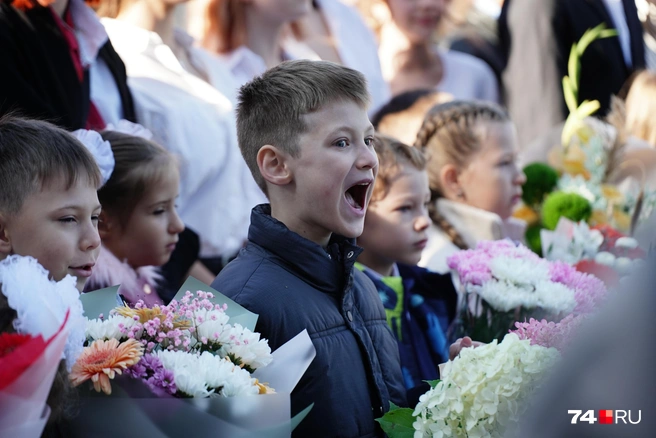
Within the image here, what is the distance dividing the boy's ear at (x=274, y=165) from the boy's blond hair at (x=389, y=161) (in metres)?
1.07

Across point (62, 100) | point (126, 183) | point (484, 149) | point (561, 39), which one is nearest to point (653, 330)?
point (126, 183)

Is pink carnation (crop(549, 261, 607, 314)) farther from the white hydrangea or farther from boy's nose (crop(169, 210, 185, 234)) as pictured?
boy's nose (crop(169, 210, 185, 234))

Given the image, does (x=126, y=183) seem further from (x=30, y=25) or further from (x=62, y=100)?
(x=30, y=25)

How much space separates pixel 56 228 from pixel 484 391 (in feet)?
4.00

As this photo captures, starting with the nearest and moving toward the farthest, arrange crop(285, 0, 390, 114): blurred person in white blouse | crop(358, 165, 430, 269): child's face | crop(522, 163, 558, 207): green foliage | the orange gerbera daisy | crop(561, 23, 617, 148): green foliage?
the orange gerbera daisy
crop(358, 165, 430, 269): child's face
crop(522, 163, 558, 207): green foliage
crop(561, 23, 617, 148): green foliage
crop(285, 0, 390, 114): blurred person in white blouse

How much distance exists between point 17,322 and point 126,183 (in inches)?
67.7

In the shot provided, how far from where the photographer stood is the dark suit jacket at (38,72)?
3.45 metres

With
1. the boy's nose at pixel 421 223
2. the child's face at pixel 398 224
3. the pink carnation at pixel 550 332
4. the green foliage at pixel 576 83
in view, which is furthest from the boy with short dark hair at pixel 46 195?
the green foliage at pixel 576 83

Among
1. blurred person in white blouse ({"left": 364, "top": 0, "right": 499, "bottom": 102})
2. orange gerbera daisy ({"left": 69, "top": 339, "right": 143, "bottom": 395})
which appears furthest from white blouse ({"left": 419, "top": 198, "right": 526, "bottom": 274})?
orange gerbera daisy ({"left": 69, "top": 339, "right": 143, "bottom": 395})

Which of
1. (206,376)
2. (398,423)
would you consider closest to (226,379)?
(206,376)

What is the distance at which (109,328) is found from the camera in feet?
6.68

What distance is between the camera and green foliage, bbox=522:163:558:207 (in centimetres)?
540

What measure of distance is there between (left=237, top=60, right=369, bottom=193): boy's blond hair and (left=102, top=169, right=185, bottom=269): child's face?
806 millimetres

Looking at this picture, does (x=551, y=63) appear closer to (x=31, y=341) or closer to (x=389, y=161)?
A: (x=389, y=161)
